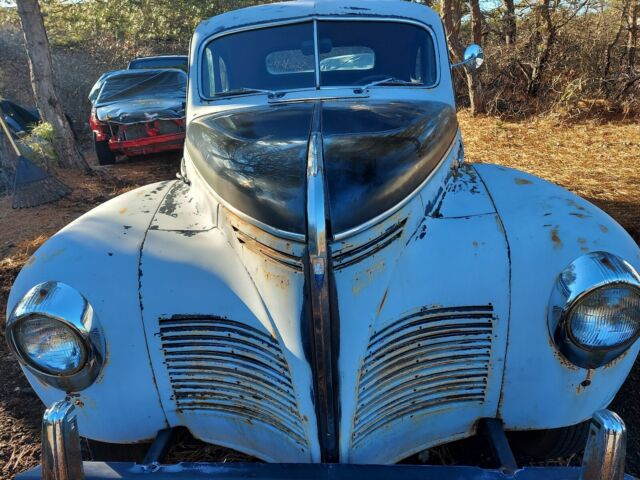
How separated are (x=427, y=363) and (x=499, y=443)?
35cm

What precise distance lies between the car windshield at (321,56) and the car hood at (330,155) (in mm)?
609

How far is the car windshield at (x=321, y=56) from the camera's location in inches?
127

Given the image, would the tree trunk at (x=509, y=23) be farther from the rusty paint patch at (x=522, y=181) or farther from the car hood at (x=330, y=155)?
the rusty paint patch at (x=522, y=181)

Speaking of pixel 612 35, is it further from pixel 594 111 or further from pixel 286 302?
pixel 286 302

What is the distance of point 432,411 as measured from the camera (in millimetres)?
1854

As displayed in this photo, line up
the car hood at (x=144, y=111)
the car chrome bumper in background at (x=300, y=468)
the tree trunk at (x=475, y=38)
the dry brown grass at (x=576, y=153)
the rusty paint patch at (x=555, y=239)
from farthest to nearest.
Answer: the tree trunk at (x=475, y=38)
the car hood at (x=144, y=111)
the dry brown grass at (x=576, y=153)
the rusty paint patch at (x=555, y=239)
the car chrome bumper in background at (x=300, y=468)

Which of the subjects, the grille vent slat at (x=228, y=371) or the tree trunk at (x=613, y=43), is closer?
the grille vent slat at (x=228, y=371)

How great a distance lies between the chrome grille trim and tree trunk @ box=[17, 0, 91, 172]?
7234 mm

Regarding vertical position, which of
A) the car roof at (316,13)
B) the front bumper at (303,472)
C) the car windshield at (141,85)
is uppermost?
the car roof at (316,13)

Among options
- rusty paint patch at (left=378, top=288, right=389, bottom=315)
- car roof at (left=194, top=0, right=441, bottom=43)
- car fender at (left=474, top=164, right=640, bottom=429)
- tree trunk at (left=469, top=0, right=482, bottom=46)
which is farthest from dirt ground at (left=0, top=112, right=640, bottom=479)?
car roof at (left=194, top=0, right=441, bottom=43)

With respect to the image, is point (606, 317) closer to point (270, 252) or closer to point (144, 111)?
point (270, 252)

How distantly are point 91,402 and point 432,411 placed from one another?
1238 millimetres

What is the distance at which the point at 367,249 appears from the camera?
5.96 ft

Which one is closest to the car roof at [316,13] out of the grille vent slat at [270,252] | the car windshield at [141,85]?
the grille vent slat at [270,252]
